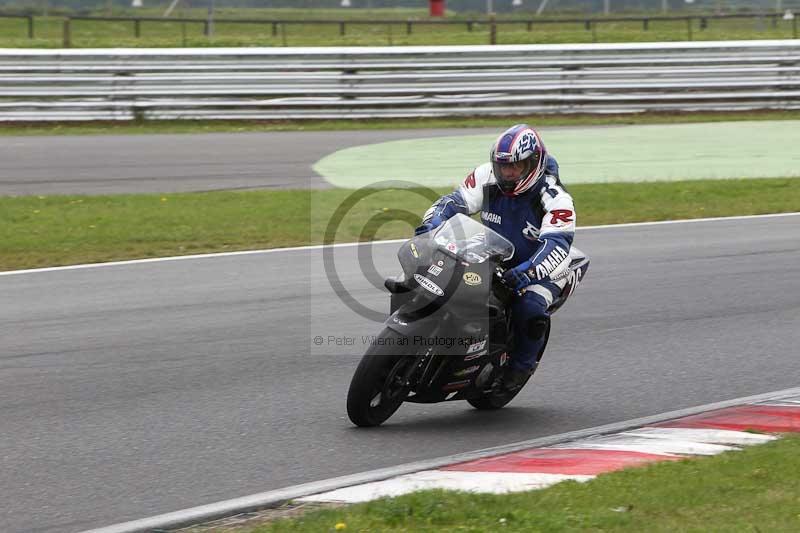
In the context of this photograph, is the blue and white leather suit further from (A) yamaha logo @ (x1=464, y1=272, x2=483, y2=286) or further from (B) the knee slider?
(A) yamaha logo @ (x1=464, y1=272, x2=483, y2=286)

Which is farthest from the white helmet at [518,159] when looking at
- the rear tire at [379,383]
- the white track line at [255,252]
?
the white track line at [255,252]

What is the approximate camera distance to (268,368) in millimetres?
7898

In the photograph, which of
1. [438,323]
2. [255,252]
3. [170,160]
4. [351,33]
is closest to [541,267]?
[438,323]

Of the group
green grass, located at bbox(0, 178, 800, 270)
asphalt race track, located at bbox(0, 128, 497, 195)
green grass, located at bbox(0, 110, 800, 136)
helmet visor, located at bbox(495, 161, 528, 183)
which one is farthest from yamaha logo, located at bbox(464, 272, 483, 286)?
green grass, located at bbox(0, 110, 800, 136)

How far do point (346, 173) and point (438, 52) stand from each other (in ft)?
19.7

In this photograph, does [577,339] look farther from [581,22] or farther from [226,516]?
[581,22]

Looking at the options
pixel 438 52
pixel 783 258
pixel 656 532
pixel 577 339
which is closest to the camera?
pixel 656 532

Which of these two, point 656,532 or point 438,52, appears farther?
point 438,52

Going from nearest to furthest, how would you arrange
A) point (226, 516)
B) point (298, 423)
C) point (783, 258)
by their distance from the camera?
point (226, 516), point (298, 423), point (783, 258)

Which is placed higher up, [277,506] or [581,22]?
[581,22]

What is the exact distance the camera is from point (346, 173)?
53.4ft

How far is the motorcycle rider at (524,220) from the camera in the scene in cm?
658

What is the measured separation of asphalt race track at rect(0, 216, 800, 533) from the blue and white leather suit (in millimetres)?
600

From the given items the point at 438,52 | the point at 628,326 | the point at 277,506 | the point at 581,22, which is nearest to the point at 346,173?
the point at 438,52
